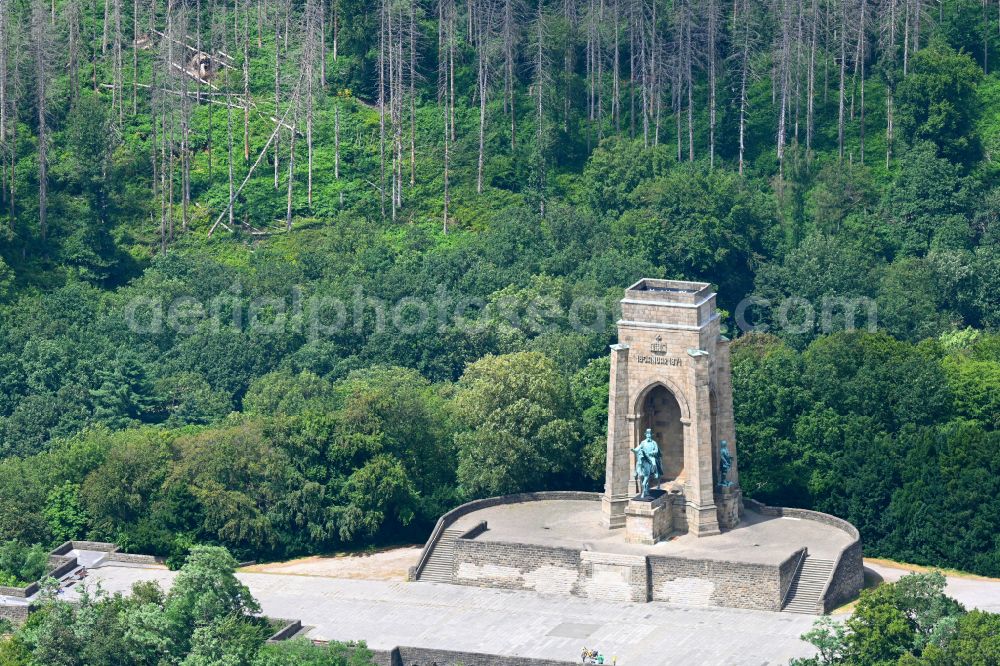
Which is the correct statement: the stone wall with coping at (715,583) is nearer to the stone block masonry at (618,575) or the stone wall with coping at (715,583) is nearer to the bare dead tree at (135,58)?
the stone block masonry at (618,575)

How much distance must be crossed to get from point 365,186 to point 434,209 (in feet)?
15.0

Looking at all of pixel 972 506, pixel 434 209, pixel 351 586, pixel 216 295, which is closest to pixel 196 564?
pixel 351 586

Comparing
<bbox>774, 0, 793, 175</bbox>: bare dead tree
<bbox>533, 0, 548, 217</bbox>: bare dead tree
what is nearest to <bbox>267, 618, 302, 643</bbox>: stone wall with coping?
<bbox>533, 0, 548, 217</bbox>: bare dead tree

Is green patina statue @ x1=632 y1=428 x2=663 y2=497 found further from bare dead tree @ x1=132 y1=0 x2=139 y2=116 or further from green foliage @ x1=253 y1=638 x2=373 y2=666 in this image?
bare dead tree @ x1=132 y1=0 x2=139 y2=116

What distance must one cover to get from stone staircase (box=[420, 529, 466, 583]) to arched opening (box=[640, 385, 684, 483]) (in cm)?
907

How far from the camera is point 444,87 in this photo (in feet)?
565

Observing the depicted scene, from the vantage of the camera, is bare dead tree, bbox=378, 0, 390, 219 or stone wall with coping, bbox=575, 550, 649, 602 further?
bare dead tree, bbox=378, 0, 390, 219

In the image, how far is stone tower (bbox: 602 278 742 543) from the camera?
4535 inches

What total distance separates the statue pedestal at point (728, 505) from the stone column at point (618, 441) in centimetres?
383

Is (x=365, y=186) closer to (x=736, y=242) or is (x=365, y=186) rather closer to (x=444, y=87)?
(x=444, y=87)

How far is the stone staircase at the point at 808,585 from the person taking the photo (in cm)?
11094

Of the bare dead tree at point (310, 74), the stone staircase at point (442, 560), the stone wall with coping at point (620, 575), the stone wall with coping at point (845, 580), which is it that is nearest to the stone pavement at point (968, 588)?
the stone wall with coping at point (845, 580)

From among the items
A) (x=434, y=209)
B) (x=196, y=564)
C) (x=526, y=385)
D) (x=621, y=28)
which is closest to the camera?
(x=196, y=564)

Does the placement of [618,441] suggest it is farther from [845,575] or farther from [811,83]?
[811,83]
